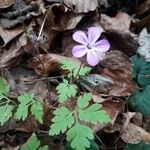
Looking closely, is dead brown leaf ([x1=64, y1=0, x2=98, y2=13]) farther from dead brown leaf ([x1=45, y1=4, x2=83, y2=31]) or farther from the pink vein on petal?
the pink vein on petal

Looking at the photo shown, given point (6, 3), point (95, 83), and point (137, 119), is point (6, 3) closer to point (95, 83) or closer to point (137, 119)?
point (95, 83)

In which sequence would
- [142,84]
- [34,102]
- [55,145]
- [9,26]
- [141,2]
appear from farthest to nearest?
1. [141,2]
2. [9,26]
3. [142,84]
4. [55,145]
5. [34,102]

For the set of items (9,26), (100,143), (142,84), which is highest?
(9,26)

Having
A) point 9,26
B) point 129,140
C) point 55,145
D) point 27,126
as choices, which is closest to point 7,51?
point 9,26

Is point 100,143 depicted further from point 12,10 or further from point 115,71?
point 12,10

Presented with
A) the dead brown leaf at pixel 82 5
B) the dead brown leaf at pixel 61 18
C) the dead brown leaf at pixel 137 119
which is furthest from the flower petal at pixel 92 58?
the dead brown leaf at pixel 82 5

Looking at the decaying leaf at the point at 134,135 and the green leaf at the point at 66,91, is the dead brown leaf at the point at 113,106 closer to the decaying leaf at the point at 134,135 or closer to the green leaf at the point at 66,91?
the decaying leaf at the point at 134,135
